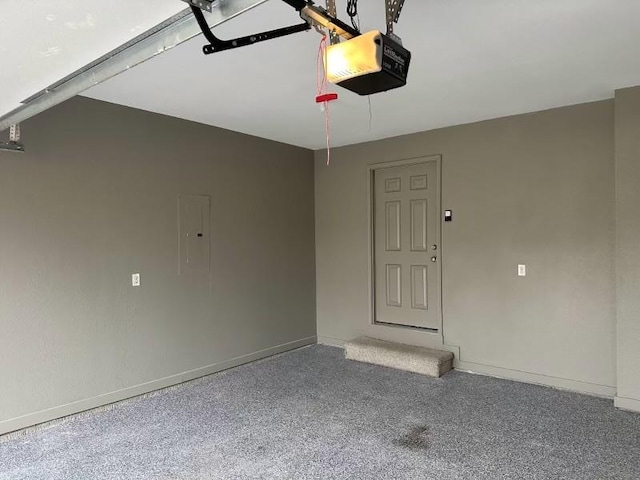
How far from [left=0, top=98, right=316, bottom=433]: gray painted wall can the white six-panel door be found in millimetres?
1181

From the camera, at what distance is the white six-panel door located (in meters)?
4.63

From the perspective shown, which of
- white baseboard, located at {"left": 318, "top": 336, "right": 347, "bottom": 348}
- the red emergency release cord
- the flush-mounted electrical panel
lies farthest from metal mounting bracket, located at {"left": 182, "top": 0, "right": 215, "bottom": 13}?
white baseboard, located at {"left": 318, "top": 336, "right": 347, "bottom": 348}

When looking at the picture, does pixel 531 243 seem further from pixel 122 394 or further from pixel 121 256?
pixel 122 394

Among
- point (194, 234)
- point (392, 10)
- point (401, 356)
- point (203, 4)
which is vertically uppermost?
point (392, 10)

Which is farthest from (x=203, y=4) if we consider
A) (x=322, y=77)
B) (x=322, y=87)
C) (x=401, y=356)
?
(x=401, y=356)

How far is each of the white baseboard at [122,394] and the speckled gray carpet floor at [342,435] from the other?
0.12 meters

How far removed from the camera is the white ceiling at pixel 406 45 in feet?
5.88

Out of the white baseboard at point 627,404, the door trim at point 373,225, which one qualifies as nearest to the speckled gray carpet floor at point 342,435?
the white baseboard at point 627,404

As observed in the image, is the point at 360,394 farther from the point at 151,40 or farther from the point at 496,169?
the point at 151,40

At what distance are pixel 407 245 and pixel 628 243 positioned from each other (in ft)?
6.73

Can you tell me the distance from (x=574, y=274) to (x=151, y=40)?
3.68 meters

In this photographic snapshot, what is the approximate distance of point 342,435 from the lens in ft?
9.58

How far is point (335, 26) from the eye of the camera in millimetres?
1671

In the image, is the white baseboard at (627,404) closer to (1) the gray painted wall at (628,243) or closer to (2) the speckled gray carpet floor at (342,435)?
(1) the gray painted wall at (628,243)
